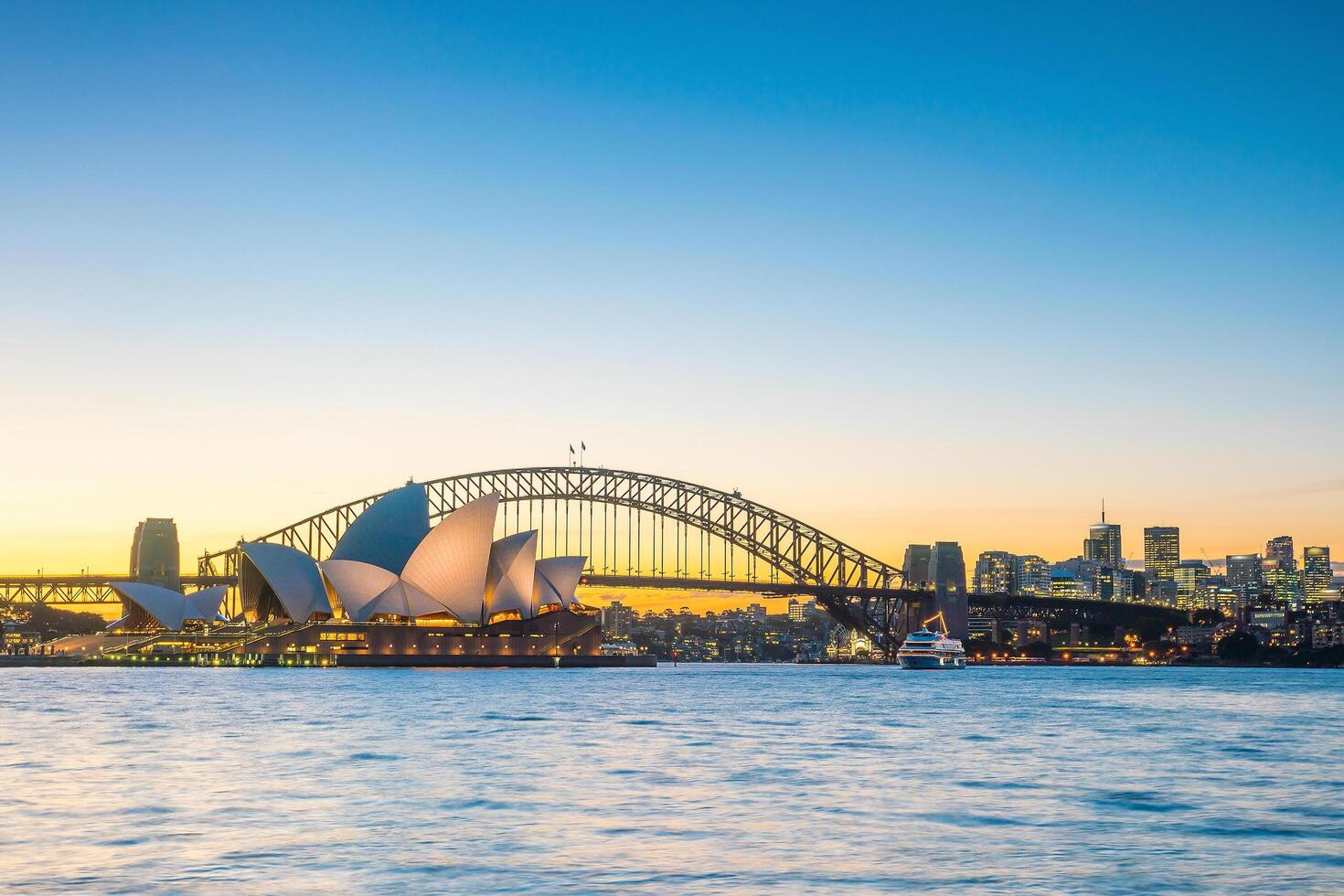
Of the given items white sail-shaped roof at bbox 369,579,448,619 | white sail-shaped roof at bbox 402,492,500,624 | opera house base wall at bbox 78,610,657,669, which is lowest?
opera house base wall at bbox 78,610,657,669

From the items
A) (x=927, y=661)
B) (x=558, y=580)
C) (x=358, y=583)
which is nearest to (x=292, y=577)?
(x=358, y=583)

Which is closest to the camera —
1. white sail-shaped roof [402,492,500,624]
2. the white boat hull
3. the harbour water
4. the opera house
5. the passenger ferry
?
the harbour water

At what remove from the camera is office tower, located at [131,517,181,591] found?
5876 inches

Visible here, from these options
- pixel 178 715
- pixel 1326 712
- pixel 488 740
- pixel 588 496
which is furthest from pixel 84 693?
pixel 588 496

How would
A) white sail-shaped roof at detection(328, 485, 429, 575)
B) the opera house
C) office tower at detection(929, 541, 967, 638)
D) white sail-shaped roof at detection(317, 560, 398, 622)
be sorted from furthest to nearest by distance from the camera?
office tower at detection(929, 541, 967, 638)
white sail-shaped roof at detection(328, 485, 429, 575)
white sail-shaped roof at detection(317, 560, 398, 622)
the opera house

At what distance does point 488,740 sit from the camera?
1517 inches

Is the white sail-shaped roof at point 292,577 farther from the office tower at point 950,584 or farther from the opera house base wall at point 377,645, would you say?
the office tower at point 950,584

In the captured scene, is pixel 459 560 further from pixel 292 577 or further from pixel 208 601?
pixel 208 601

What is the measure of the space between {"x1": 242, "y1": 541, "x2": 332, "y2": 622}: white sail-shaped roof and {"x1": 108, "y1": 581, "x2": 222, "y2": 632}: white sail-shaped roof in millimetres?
16307

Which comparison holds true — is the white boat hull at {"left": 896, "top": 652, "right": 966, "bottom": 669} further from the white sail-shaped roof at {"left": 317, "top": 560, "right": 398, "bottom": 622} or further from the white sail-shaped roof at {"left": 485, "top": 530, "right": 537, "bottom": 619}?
the white sail-shaped roof at {"left": 317, "top": 560, "right": 398, "bottom": 622}

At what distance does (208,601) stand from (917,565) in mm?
73700

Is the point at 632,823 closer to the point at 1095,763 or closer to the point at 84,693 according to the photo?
the point at 1095,763

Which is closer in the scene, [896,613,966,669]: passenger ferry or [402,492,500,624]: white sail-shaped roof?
[402,492,500,624]: white sail-shaped roof

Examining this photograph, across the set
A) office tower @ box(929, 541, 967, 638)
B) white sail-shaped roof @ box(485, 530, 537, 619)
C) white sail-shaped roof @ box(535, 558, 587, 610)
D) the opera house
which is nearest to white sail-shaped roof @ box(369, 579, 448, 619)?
the opera house
